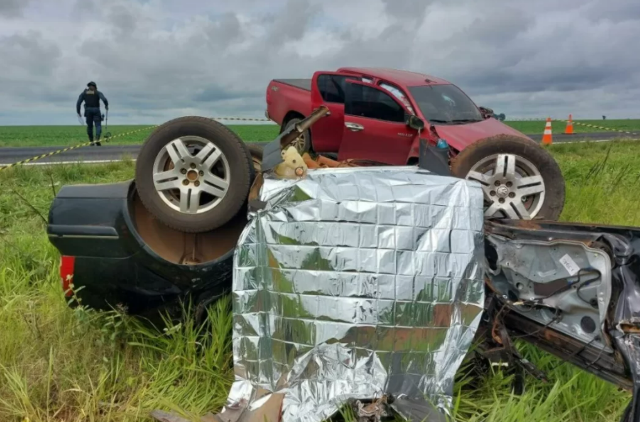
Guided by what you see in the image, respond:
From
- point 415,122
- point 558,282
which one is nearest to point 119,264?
point 558,282

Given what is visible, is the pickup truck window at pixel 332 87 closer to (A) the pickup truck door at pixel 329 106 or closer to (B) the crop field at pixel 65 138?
(A) the pickup truck door at pixel 329 106

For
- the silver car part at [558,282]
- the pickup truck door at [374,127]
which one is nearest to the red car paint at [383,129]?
the pickup truck door at [374,127]

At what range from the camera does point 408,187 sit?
2307 mm

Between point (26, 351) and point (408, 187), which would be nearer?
point (408, 187)

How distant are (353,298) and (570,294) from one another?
1.02 metres

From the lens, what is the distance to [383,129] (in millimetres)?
6203

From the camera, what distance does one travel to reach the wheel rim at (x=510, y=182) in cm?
396

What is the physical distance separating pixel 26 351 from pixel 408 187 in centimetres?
243

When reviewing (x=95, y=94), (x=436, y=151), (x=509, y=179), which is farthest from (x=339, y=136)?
(x=95, y=94)

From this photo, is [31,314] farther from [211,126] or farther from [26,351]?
[211,126]

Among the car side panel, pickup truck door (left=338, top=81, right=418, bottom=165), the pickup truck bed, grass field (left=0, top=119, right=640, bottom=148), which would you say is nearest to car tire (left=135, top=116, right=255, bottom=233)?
grass field (left=0, top=119, right=640, bottom=148)

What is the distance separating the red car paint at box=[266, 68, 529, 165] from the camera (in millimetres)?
5605

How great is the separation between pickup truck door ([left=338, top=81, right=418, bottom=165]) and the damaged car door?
11.3 feet

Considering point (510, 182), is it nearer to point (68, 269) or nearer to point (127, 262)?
point (127, 262)
